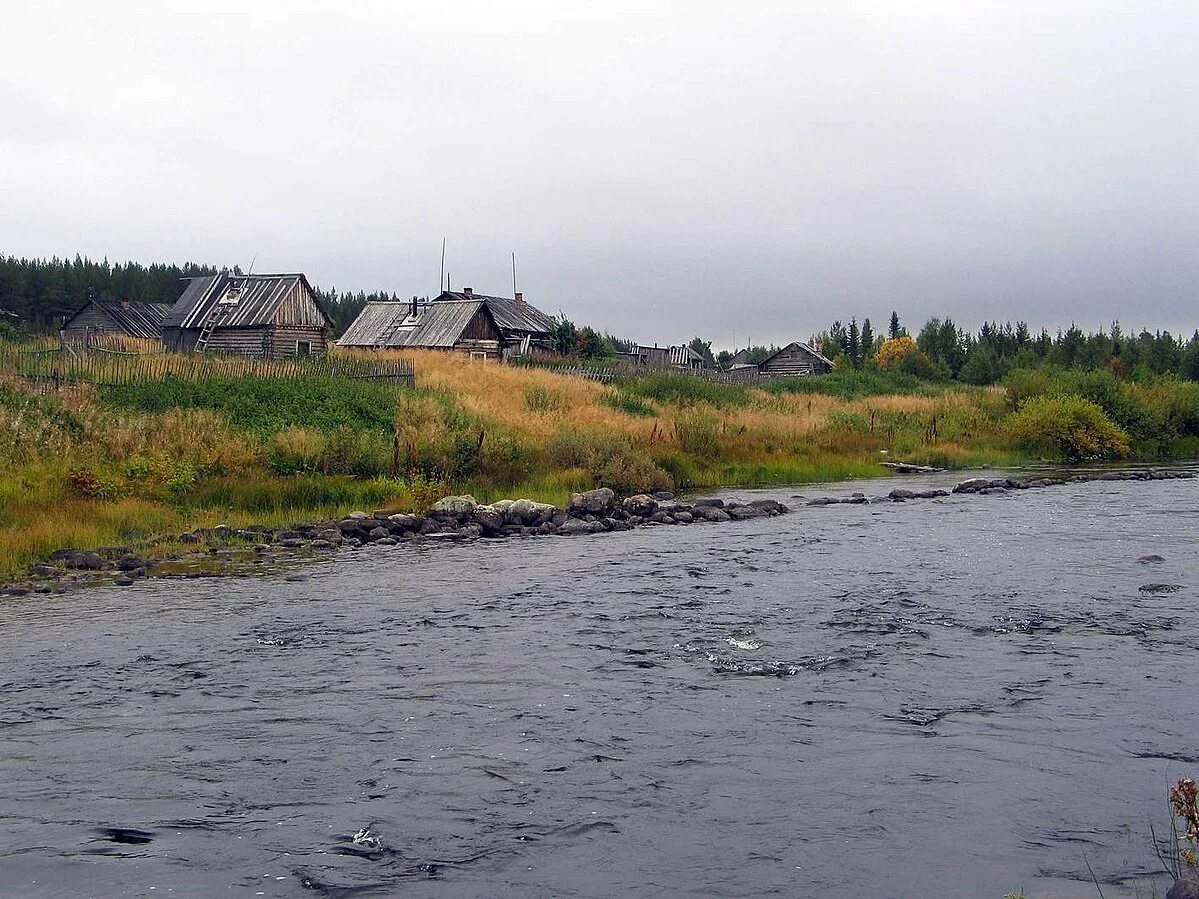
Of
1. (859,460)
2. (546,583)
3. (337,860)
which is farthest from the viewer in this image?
(859,460)

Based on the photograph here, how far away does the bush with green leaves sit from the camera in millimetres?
43438

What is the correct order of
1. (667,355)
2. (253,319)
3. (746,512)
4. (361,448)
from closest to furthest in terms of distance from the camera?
(746,512), (361,448), (253,319), (667,355)

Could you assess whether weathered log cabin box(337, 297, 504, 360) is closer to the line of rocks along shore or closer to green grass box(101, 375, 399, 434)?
green grass box(101, 375, 399, 434)

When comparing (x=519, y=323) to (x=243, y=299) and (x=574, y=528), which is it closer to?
(x=243, y=299)

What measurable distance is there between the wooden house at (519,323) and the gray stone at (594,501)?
35.5m

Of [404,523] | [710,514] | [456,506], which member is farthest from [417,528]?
[710,514]

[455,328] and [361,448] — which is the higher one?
[455,328]

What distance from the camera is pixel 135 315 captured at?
2685 inches

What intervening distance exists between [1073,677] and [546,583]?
806 cm

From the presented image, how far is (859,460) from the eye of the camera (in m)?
38.8

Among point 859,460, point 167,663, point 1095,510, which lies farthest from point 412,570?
point 859,460

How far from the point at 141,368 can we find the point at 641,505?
14.9 meters

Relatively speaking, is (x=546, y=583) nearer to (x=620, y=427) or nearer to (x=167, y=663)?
(x=167, y=663)

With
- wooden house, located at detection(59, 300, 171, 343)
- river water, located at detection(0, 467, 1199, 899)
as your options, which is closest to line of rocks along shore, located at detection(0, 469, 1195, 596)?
river water, located at detection(0, 467, 1199, 899)
